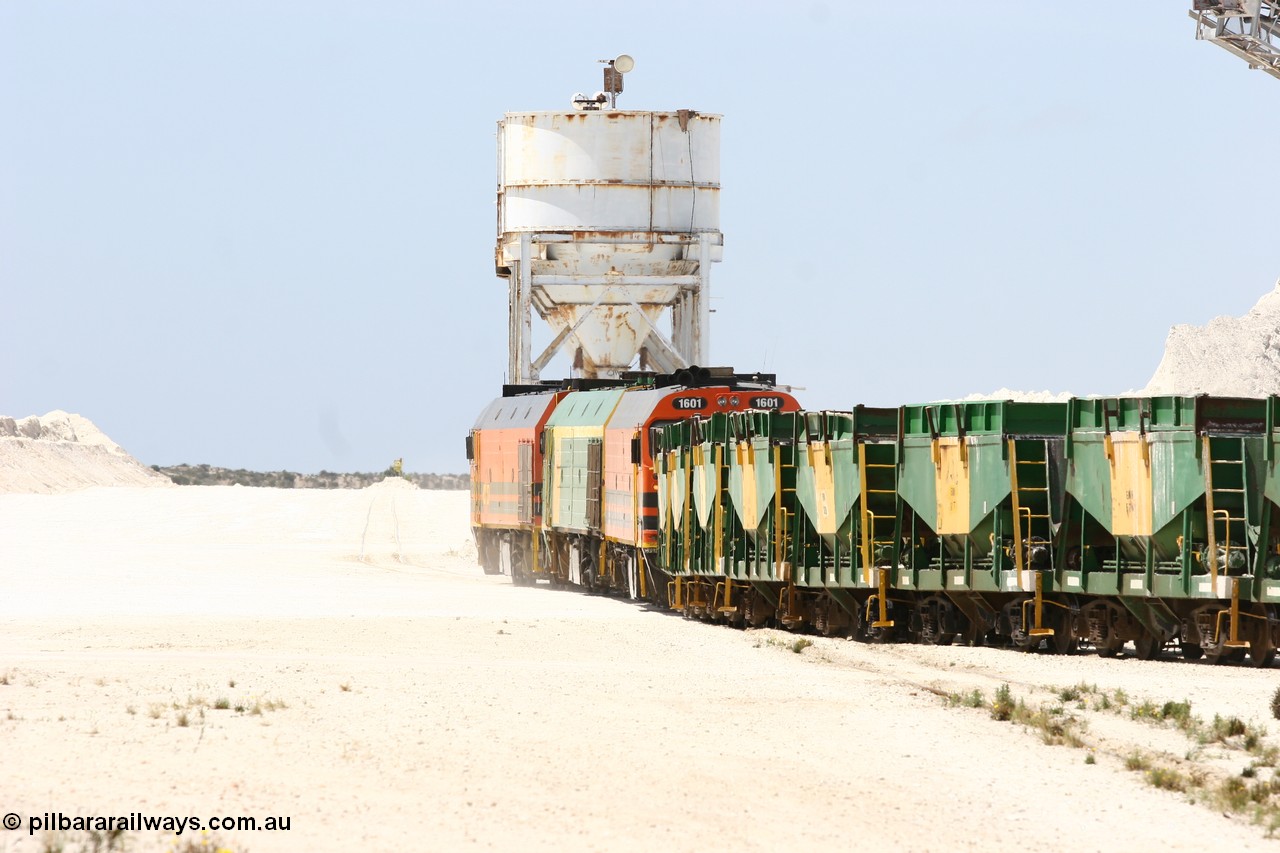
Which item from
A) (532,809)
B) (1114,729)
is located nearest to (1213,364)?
(1114,729)

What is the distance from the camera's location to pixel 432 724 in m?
17.2

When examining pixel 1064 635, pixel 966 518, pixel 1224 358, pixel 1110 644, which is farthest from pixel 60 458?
pixel 1110 644

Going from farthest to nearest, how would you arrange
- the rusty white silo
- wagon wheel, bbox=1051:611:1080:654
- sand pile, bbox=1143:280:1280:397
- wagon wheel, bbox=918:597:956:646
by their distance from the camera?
sand pile, bbox=1143:280:1280:397
the rusty white silo
wagon wheel, bbox=918:597:956:646
wagon wheel, bbox=1051:611:1080:654

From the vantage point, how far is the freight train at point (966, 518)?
22188 millimetres

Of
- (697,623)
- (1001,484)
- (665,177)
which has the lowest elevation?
(697,623)

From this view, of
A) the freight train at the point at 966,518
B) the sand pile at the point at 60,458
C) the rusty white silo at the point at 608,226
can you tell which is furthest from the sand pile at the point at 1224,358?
the sand pile at the point at 60,458

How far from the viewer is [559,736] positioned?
16.6m

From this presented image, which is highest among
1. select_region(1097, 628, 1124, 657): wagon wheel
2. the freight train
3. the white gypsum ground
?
the freight train

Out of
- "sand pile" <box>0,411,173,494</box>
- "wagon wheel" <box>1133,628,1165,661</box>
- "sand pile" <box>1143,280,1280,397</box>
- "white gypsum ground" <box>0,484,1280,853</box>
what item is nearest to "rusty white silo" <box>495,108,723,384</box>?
"white gypsum ground" <box>0,484,1280,853</box>

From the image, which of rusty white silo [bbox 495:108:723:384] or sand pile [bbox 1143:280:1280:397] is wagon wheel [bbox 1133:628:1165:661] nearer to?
rusty white silo [bbox 495:108:723:384]

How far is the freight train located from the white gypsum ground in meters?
0.79

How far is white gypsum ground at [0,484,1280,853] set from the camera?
13.0 metres

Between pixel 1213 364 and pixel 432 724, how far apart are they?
6891cm

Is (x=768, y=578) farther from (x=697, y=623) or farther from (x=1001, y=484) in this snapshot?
(x=1001, y=484)
